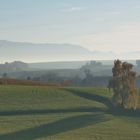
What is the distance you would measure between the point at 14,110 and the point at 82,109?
30.0ft

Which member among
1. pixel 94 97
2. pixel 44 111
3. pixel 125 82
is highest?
pixel 125 82

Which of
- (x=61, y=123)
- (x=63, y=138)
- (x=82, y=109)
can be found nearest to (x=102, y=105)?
(x=82, y=109)

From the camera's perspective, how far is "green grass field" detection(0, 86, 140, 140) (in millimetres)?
50625

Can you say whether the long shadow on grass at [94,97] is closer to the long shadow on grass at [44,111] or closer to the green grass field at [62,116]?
the green grass field at [62,116]

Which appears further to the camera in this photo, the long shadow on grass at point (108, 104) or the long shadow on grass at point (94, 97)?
the long shadow on grass at point (94, 97)

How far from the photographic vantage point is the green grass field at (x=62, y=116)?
166 feet

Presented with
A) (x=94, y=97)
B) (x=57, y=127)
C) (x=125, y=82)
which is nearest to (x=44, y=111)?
(x=57, y=127)

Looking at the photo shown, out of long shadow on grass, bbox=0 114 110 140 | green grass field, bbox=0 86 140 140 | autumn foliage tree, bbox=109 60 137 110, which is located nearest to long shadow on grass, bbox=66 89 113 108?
green grass field, bbox=0 86 140 140

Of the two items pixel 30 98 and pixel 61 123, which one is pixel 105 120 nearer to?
pixel 61 123

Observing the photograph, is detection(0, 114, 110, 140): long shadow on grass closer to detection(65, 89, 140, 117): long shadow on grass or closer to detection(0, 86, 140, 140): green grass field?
detection(0, 86, 140, 140): green grass field

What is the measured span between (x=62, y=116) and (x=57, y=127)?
5958 mm

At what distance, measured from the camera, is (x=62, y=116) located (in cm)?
6062

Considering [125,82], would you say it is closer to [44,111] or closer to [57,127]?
[44,111]

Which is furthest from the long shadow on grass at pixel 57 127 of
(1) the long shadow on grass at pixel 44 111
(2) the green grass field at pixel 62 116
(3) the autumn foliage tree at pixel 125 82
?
(3) the autumn foliage tree at pixel 125 82
